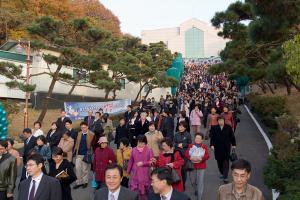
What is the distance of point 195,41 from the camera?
86.9 metres

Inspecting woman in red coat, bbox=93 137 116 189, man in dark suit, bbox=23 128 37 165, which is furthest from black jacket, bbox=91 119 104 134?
woman in red coat, bbox=93 137 116 189

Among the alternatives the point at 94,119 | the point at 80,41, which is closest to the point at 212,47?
the point at 80,41

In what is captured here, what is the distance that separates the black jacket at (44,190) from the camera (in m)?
4.24

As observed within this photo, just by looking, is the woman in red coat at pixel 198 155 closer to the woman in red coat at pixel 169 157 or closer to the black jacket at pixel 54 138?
the woman in red coat at pixel 169 157

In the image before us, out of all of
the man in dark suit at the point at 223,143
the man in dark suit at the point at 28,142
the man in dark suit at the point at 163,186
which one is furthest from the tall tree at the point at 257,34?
the man in dark suit at the point at 163,186

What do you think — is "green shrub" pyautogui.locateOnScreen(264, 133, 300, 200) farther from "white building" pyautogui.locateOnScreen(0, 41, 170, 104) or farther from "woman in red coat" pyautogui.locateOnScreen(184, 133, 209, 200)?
"white building" pyautogui.locateOnScreen(0, 41, 170, 104)

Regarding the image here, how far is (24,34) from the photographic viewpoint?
2936cm

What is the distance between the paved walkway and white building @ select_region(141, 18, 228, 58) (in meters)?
66.8

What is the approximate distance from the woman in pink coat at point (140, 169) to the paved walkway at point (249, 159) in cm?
203

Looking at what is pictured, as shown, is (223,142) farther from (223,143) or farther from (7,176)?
(7,176)

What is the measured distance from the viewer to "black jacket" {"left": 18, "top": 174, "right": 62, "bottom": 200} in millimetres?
4237

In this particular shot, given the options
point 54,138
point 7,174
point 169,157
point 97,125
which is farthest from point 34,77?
point 169,157

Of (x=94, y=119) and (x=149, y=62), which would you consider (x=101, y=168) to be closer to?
(x=94, y=119)

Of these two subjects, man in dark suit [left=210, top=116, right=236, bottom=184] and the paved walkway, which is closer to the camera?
the paved walkway
